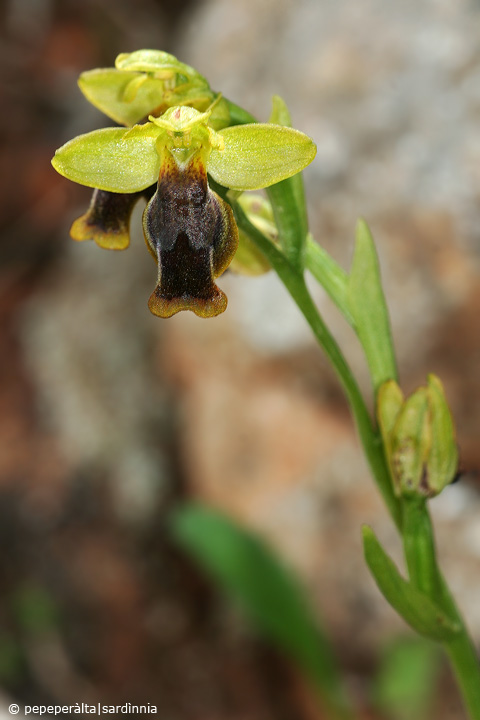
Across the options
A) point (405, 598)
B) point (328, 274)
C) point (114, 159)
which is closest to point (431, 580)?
point (405, 598)

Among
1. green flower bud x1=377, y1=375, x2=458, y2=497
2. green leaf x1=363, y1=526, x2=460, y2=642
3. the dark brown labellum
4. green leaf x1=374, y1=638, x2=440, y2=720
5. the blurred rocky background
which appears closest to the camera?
the dark brown labellum

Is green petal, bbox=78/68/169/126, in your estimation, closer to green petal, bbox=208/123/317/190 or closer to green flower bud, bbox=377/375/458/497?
green petal, bbox=208/123/317/190

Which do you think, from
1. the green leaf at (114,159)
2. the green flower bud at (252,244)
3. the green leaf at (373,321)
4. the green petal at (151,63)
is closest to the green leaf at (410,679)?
the green leaf at (373,321)

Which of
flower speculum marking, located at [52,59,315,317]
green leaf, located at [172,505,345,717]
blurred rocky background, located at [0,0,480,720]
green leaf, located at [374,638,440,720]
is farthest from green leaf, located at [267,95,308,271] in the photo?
green leaf, located at [374,638,440,720]

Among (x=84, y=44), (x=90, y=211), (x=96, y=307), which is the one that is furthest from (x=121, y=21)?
(x=90, y=211)

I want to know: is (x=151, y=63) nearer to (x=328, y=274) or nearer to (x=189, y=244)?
(x=189, y=244)

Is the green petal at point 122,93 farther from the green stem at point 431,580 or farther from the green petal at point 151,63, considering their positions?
the green stem at point 431,580

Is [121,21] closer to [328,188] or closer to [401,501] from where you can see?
[328,188]
